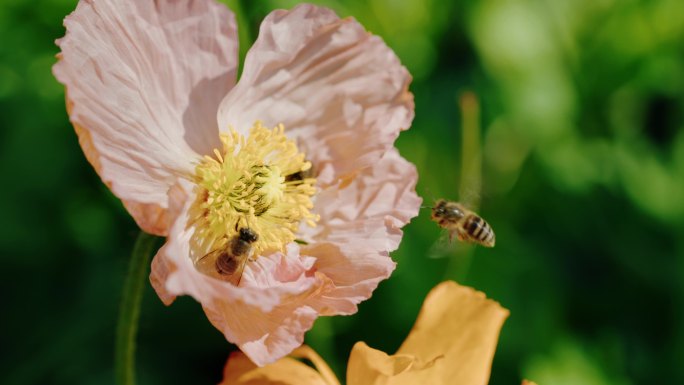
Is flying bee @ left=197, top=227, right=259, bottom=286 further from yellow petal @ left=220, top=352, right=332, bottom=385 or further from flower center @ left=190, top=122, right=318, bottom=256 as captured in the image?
yellow petal @ left=220, top=352, right=332, bottom=385

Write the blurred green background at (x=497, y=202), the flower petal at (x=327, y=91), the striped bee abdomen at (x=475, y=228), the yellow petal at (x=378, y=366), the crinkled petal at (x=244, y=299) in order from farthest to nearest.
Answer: the blurred green background at (x=497, y=202) < the striped bee abdomen at (x=475, y=228) < the flower petal at (x=327, y=91) < the yellow petal at (x=378, y=366) < the crinkled petal at (x=244, y=299)

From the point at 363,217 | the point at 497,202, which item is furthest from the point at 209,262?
the point at 497,202

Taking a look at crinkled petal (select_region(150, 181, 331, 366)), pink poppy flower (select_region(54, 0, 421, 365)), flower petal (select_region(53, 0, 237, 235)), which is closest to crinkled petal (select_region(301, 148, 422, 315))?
pink poppy flower (select_region(54, 0, 421, 365))

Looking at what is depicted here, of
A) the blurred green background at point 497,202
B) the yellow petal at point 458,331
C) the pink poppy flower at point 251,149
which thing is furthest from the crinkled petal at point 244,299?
the blurred green background at point 497,202

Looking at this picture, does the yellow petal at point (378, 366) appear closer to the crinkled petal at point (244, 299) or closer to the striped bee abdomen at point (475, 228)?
the crinkled petal at point (244, 299)

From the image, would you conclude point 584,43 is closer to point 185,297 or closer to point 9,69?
point 185,297

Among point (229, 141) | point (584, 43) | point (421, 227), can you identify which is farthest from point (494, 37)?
point (229, 141)
